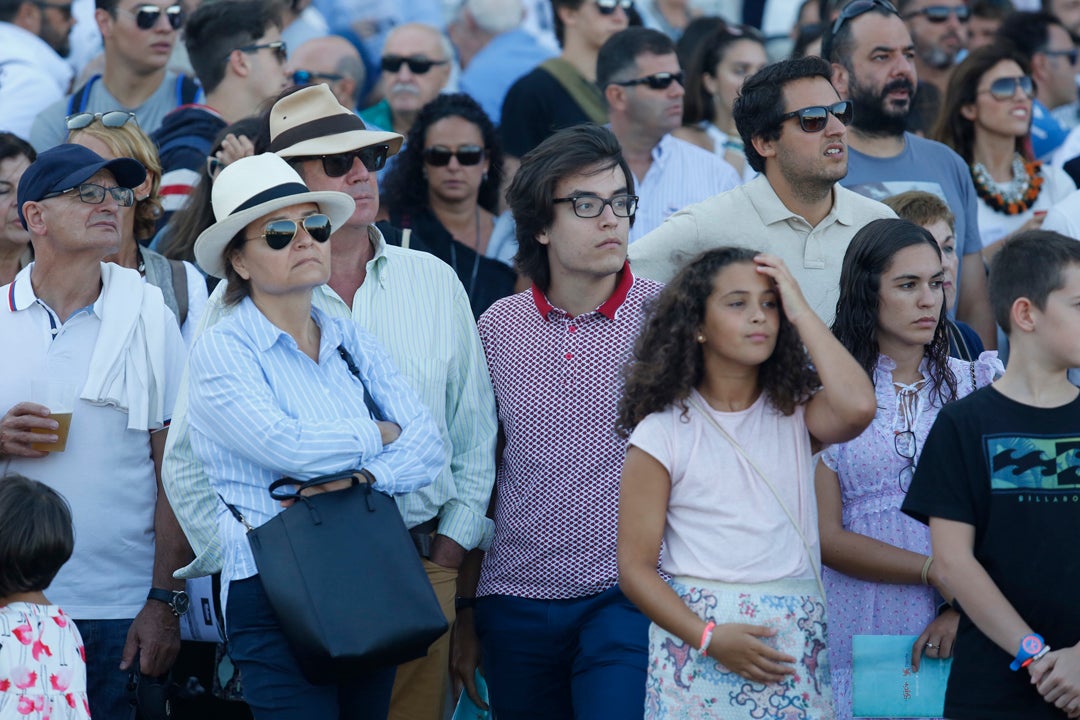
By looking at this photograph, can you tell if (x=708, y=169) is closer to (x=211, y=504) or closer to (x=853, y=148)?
(x=853, y=148)

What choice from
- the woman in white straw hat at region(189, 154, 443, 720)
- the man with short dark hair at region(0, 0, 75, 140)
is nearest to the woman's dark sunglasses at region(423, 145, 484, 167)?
the man with short dark hair at region(0, 0, 75, 140)

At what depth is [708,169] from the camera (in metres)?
7.45

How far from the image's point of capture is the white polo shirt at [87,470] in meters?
4.87

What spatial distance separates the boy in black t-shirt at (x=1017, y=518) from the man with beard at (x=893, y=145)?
2.41 m

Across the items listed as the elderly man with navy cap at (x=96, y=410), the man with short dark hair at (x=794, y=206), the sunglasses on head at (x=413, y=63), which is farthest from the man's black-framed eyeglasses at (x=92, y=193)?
the sunglasses on head at (x=413, y=63)

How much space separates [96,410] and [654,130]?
3509mm

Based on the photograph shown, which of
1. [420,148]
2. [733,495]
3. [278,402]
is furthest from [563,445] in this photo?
[420,148]

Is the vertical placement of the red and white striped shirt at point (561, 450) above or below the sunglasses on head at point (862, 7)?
below

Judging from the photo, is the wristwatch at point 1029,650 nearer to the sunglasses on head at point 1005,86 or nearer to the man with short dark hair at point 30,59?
the sunglasses on head at point 1005,86

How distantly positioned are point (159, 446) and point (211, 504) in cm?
53

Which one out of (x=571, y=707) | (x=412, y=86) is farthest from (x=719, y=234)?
(x=412, y=86)

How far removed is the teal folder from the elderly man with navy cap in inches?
86.9

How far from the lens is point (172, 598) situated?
4.94m

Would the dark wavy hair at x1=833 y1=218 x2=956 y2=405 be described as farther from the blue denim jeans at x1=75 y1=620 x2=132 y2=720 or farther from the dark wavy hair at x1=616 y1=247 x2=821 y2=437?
the blue denim jeans at x1=75 y1=620 x2=132 y2=720
